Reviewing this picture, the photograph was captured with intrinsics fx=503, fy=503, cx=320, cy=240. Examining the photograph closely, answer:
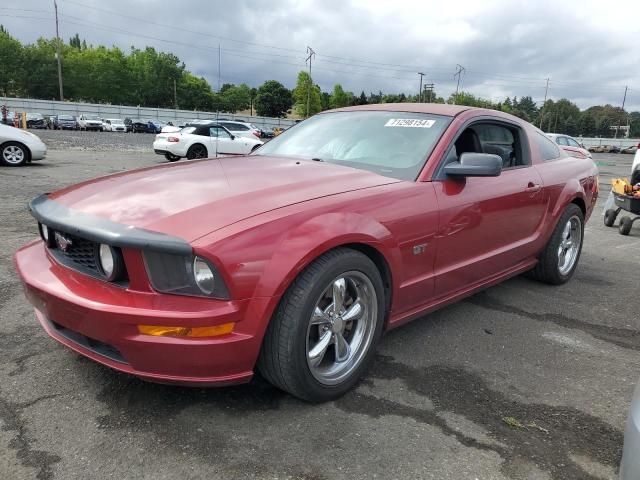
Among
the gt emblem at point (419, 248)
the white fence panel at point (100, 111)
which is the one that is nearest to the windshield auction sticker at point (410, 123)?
the gt emblem at point (419, 248)

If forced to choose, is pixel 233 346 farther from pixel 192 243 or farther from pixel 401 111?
pixel 401 111

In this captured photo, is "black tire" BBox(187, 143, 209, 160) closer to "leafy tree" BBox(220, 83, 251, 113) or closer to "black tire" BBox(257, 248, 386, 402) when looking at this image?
"black tire" BBox(257, 248, 386, 402)

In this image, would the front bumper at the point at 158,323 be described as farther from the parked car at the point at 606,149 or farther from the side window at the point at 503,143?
the parked car at the point at 606,149

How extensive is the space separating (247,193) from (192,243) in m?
0.54

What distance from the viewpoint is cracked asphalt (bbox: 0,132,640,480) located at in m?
2.02

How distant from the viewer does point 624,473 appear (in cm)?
162

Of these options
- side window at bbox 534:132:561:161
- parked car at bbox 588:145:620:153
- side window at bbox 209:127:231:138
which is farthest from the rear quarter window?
parked car at bbox 588:145:620:153

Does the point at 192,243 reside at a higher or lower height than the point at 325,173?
lower

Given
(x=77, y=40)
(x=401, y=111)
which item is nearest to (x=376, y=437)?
(x=401, y=111)

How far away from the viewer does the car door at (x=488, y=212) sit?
10.1 feet

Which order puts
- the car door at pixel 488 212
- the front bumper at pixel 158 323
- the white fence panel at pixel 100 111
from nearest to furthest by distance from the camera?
the front bumper at pixel 158 323 → the car door at pixel 488 212 → the white fence panel at pixel 100 111

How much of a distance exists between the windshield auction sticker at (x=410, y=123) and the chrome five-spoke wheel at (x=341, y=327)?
1.34 m

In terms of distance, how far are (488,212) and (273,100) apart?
99208 millimetres

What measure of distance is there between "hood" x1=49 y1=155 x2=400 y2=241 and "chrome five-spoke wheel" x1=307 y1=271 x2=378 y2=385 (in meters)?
0.49
